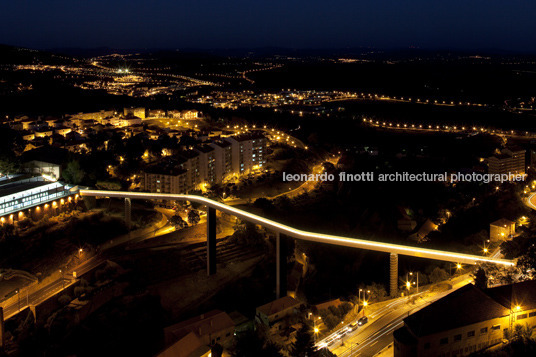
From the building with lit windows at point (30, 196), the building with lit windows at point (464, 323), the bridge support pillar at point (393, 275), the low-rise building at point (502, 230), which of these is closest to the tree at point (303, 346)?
the building with lit windows at point (464, 323)

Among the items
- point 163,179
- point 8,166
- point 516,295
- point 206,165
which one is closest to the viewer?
point 516,295

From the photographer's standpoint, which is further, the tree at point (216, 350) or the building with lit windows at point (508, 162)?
the building with lit windows at point (508, 162)

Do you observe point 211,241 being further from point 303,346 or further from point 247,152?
point 247,152

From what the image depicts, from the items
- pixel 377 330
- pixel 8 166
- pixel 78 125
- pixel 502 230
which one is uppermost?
pixel 78 125

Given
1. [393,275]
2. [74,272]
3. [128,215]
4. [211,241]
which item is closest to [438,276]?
[393,275]

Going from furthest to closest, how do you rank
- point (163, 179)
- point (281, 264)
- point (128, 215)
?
point (163, 179) < point (128, 215) < point (281, 264)

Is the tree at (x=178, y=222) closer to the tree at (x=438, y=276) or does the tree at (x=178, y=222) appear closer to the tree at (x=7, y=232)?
the tree at (x=7, y=232)
